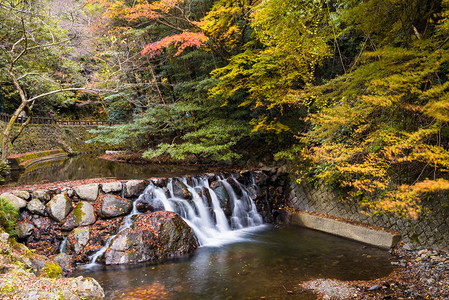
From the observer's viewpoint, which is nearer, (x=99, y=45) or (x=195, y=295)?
(x=195, y=295)

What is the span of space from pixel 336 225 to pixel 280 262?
254 cm

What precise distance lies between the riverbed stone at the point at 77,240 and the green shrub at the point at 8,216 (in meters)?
1.21

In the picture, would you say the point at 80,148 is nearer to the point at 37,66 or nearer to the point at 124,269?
the point at 37,66

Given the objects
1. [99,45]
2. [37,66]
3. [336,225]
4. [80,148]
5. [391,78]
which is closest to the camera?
[391,78]

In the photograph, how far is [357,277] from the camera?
16.8 feet

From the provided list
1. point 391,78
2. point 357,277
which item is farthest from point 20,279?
point 391,78

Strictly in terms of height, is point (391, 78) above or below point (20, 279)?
above

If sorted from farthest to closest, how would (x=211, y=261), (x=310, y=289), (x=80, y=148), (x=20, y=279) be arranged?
1. (x=80, y=148)
2. (x=211, y=261)
3. (x=310, y=289)
4. (x=20, y=279)

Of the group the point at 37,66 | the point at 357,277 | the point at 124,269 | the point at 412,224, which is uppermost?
the point at 37,66

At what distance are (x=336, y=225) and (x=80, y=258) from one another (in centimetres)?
665

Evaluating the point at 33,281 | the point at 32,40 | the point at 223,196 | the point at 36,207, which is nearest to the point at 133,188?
the point at 36,207

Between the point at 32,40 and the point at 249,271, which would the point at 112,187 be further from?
the point at 32,40

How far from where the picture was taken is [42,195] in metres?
6.91

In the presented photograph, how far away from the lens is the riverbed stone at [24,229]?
20.7 feet
